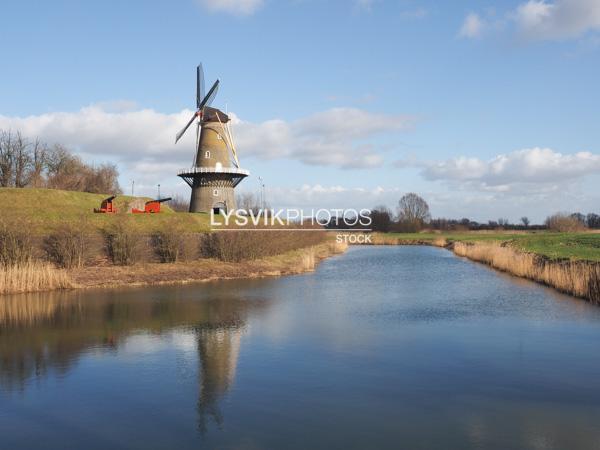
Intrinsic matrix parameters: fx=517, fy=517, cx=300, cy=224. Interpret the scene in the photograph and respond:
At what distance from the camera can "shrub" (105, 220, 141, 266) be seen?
23.5 metres

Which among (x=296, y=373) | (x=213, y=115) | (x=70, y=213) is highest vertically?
(x=213, y=115)

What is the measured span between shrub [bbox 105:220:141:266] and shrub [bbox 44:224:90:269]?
4.87ft

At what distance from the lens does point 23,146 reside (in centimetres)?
4928

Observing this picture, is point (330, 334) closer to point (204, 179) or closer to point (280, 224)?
point (280, 224)

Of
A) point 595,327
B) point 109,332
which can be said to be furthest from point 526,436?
point 109,332

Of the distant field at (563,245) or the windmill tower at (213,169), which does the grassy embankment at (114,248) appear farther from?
the distant field at (563,245)

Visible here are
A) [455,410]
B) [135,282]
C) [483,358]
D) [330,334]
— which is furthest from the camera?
[135,282]

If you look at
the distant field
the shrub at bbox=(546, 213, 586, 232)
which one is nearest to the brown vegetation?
the distant field

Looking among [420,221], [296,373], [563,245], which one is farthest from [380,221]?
[296,373]

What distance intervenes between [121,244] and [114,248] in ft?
1.29

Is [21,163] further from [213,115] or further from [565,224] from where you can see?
[565,224]

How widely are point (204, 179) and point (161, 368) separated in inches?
1189

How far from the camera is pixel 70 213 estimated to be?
26672 mm

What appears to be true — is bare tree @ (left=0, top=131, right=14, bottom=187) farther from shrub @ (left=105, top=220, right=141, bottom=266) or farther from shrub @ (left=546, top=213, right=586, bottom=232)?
shrub @ (left=546, top=213, right=586, bottom=232)
